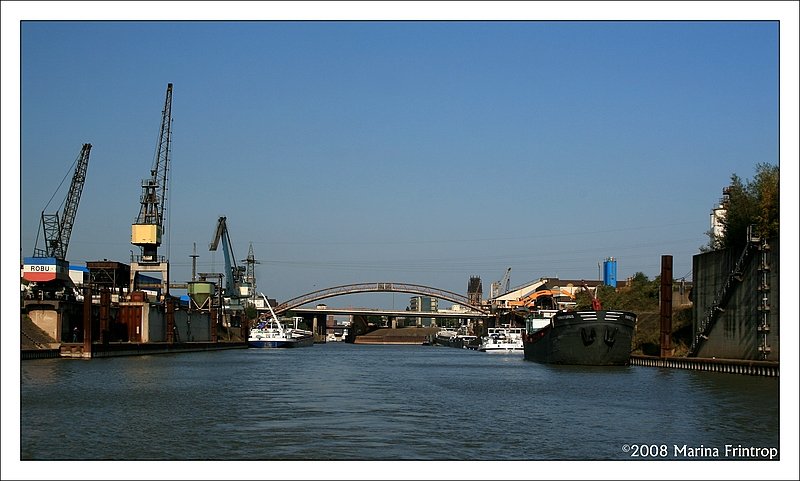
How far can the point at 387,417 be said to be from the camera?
37625 millimetres

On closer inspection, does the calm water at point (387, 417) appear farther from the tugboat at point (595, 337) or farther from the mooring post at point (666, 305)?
the tugboat at point (595, 337)

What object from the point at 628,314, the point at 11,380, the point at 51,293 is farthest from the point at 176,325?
the point at 11,380

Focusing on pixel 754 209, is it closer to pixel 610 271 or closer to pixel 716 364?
pixel 716 364

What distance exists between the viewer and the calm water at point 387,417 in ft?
94.7

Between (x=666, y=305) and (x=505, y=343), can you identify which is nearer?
(x=666, y=305)

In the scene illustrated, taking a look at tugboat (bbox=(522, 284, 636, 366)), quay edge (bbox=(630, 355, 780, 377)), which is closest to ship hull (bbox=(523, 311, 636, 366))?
tugboat (bbox=(522, 284, 636, 366))

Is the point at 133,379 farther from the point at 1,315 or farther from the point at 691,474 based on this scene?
the point at 691,474

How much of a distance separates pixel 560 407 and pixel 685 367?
1222 inches

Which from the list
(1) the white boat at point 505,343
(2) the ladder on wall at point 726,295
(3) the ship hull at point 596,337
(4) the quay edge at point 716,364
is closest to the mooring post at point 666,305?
(4) the quay edge at point 716,364

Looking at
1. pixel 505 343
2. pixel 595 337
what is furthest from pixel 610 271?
pixel 595 337

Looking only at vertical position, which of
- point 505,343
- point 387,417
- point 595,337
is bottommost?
point 505,343

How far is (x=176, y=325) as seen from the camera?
139500 mm

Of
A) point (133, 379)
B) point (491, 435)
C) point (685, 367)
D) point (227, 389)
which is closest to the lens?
point (491, 435)

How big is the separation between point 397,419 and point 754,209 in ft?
130
